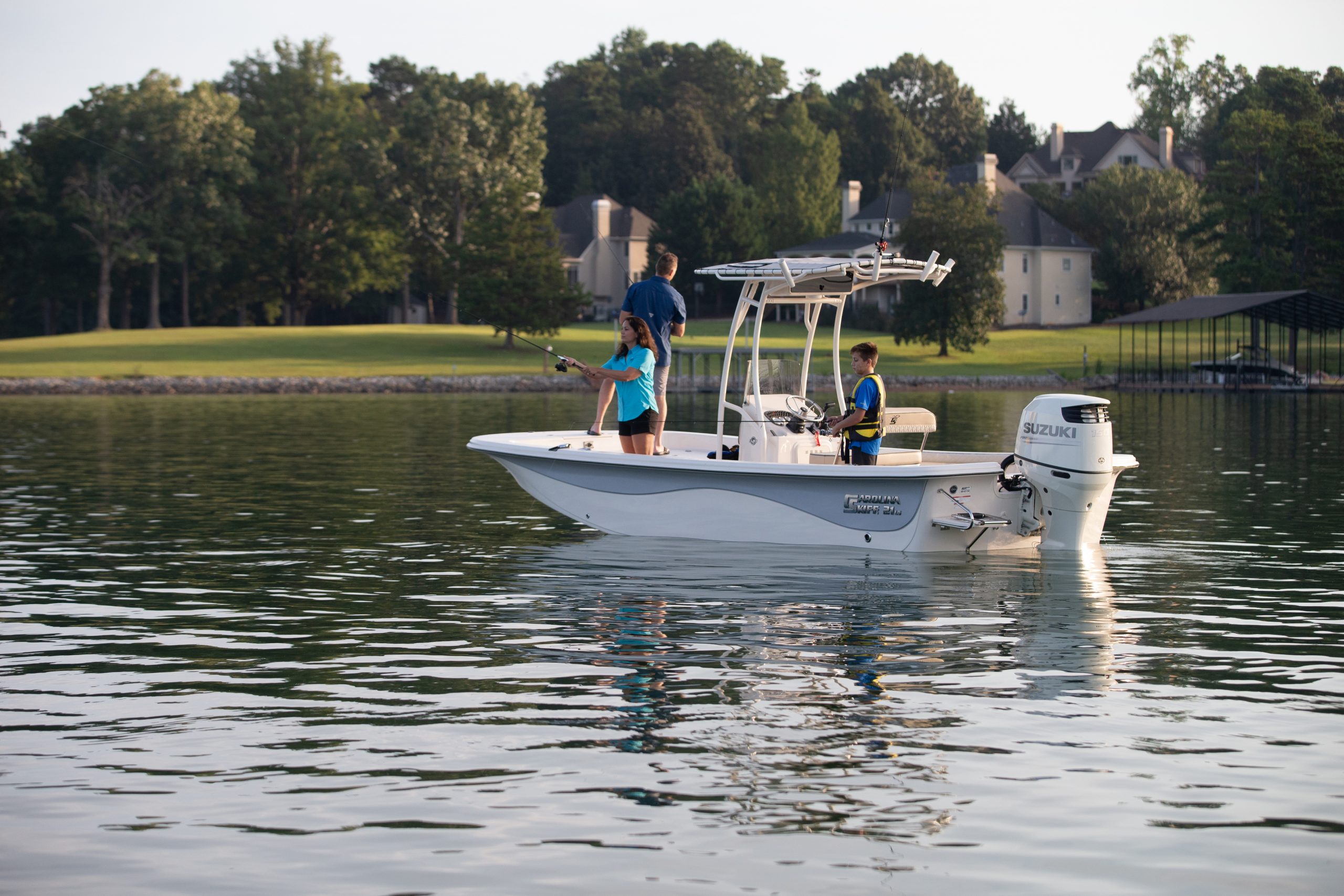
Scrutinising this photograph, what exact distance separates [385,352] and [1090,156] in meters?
66.3

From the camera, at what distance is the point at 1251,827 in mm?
6117

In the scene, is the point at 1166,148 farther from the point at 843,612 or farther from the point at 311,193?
the point at 843,612

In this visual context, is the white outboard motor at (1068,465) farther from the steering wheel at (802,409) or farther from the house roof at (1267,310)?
the house roof at (1267,310)

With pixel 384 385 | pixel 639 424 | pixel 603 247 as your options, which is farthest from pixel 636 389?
pixel 603 247

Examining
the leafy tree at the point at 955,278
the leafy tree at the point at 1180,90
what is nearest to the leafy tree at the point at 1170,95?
the leafy tree at the point at 1180,90

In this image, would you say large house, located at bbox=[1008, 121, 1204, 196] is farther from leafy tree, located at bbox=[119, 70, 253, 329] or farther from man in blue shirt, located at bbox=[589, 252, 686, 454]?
man in blue shirt, located at bbox=[589, 252, 686, 454]

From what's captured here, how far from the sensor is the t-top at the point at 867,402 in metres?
13.3

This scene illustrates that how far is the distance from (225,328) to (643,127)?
41.3 m

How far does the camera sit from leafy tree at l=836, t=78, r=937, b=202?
366ft

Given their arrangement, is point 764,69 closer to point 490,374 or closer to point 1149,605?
point 490,374

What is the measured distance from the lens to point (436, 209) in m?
86.6

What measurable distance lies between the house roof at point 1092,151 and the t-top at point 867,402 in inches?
4093

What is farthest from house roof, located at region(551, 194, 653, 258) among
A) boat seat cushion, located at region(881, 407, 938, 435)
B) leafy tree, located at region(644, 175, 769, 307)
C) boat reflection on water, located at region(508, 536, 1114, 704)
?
boat reflection on water, located at region(508, 536, 1114, 704)

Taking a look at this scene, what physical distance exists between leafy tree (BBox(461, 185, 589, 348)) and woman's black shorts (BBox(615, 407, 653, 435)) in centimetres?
5574
